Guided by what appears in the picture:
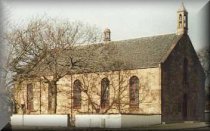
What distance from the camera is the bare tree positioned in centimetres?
2670

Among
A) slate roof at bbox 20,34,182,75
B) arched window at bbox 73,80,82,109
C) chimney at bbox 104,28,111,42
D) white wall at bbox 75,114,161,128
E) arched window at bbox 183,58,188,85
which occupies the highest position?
chimney at bbox 104,28,111,42

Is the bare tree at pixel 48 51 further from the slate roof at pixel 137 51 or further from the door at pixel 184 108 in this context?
the door at pixel 184 108

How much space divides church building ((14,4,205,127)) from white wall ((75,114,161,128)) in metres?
0.56

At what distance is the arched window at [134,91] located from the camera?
33625mm

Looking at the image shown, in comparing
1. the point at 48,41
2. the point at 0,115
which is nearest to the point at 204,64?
the point at 48,41

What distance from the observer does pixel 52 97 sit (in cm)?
3256

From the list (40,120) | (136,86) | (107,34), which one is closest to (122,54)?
(136,86)

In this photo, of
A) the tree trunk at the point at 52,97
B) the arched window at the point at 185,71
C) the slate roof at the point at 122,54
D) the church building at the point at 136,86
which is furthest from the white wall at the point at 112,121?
the arched window at the point at 185,71

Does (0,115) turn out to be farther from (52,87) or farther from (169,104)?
(169,104)

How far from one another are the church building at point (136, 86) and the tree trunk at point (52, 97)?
275 mm

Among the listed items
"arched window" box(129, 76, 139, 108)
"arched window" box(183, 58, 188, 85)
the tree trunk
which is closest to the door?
"arched window" box(183, 58, 188, 85)

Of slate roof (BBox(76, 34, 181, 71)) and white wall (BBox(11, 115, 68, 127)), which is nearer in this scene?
white wall (BBox(11, 115, 68, 127))

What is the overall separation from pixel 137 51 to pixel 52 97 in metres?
6.98

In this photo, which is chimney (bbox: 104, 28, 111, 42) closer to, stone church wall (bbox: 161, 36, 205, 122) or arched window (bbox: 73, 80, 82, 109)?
arched window (bbox: 73, 80, 82, 109)
